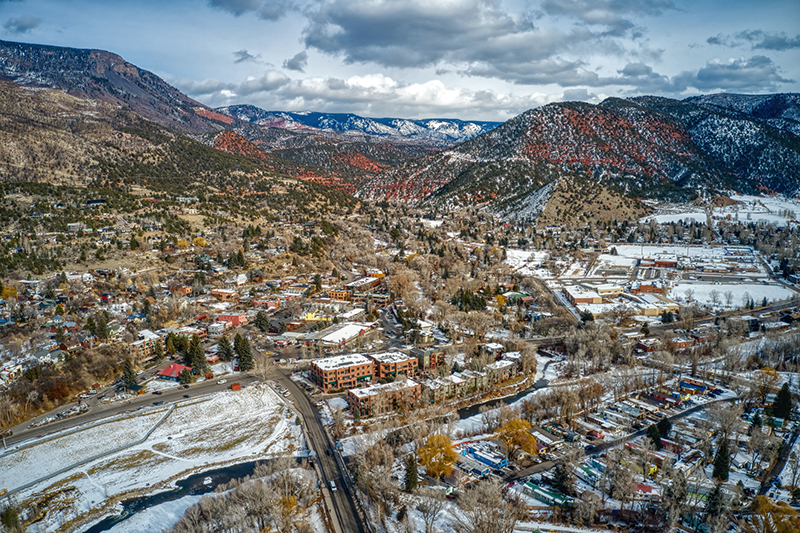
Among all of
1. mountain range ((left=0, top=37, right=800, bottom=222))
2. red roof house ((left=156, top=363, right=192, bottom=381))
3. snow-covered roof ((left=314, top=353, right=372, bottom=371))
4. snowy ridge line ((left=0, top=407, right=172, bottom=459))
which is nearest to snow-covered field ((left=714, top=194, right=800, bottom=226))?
mountain range ((left=0, top=37, right=800, bottom=222))

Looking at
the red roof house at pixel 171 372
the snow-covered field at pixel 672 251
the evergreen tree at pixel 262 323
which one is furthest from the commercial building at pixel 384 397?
the snow-covered field at pixel 672 251

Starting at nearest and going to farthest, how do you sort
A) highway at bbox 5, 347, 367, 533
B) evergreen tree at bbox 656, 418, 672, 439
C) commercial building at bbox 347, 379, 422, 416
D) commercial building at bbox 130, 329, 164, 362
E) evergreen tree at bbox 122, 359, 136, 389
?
highway at bbox 5, 347, 367, 533, evergreen tree at bbox 656, 418, 672, 439, commercial building at bbox 347, 379, 422, 416, evergreen tree at bbox 122, 359, 136, 389, commercial building at bbox 130, 329, 164, 362

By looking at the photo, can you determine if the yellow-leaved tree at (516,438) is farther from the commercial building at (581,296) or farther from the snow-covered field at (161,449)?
the commercial building at (581,296)

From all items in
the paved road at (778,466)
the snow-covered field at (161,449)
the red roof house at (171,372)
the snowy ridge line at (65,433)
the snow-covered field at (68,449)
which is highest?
the red roof house at (171,372)

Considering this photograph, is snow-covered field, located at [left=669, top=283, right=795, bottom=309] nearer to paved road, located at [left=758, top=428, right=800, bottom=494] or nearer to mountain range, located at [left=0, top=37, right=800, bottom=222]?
paved road, located at [left=758, top=428, right=800, bottom=494]

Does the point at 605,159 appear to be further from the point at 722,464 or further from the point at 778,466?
the point at 722,464
